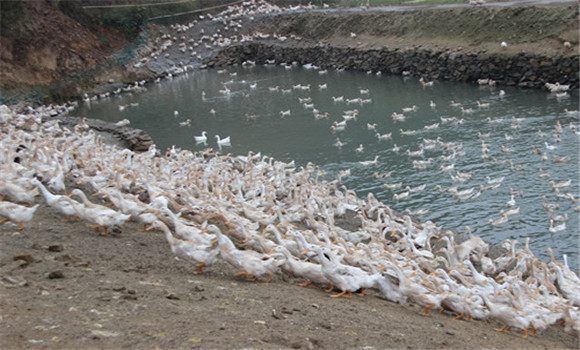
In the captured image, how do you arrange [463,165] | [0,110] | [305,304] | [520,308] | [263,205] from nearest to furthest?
[305,304], [520,308], [263,205], [463,165], [0,110]

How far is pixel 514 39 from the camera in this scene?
33.7m

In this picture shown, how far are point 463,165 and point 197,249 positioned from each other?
566 inches

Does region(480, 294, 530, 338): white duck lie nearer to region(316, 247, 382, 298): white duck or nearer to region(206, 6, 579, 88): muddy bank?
region(316, 247, 382, 298): white duck

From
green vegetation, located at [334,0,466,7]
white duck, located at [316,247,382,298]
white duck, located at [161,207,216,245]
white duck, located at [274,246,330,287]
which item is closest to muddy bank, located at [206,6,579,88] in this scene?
green vegetation, located at [334,0,466,7]

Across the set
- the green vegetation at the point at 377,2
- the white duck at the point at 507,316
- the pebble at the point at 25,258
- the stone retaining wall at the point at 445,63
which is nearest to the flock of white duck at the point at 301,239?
the white duck at the point at 507,316

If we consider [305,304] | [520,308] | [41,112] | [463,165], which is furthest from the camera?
[41,112]

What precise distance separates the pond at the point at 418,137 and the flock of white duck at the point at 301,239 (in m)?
2.36

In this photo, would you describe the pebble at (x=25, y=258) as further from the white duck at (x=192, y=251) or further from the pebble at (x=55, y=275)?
the white duck at (x=192, y=251)

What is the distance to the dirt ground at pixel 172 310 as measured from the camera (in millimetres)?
6246

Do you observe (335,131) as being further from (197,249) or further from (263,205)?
(197,249)

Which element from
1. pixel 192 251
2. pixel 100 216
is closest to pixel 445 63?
pixel 100 216

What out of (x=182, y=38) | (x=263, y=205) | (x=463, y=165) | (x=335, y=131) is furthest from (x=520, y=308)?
(x=182, y=38)

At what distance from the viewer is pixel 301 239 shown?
930cm

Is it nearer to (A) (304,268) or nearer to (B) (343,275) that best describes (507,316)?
(B) (343,275)
